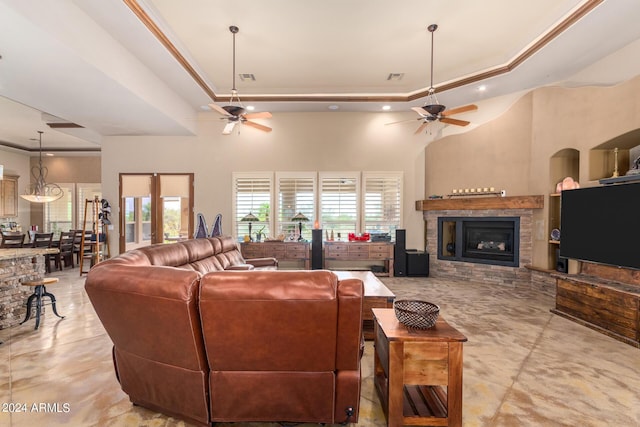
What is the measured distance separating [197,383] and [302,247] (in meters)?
4.57

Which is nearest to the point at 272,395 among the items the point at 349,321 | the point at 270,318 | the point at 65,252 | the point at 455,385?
the point at 270,318

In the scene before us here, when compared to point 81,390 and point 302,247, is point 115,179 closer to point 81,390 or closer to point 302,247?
point 302,247

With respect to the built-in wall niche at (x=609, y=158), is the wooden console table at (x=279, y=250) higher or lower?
lower

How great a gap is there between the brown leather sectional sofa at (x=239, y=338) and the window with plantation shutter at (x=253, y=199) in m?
4.82

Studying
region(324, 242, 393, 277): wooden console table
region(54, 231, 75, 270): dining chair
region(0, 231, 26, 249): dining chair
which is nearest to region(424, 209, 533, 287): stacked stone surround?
region(324, 242, 393, 277): wooden console table

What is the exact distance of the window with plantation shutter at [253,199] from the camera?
22.0ft

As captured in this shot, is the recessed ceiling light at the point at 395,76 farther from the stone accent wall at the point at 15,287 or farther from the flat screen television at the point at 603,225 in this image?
the stone accent wall at the point at 15,287

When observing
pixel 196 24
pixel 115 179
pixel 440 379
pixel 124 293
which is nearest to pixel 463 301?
pixel 440 379

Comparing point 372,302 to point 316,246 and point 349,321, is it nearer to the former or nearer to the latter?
point 349,321

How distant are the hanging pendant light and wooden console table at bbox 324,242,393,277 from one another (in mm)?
7415

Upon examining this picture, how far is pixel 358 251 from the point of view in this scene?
20.6 feet

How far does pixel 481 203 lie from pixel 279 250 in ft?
13.3

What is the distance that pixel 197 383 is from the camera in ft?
5.73

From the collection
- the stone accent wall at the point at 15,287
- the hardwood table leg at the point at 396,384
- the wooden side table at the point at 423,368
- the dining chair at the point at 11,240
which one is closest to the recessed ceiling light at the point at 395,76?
the wooden side table at the point at 423,368
